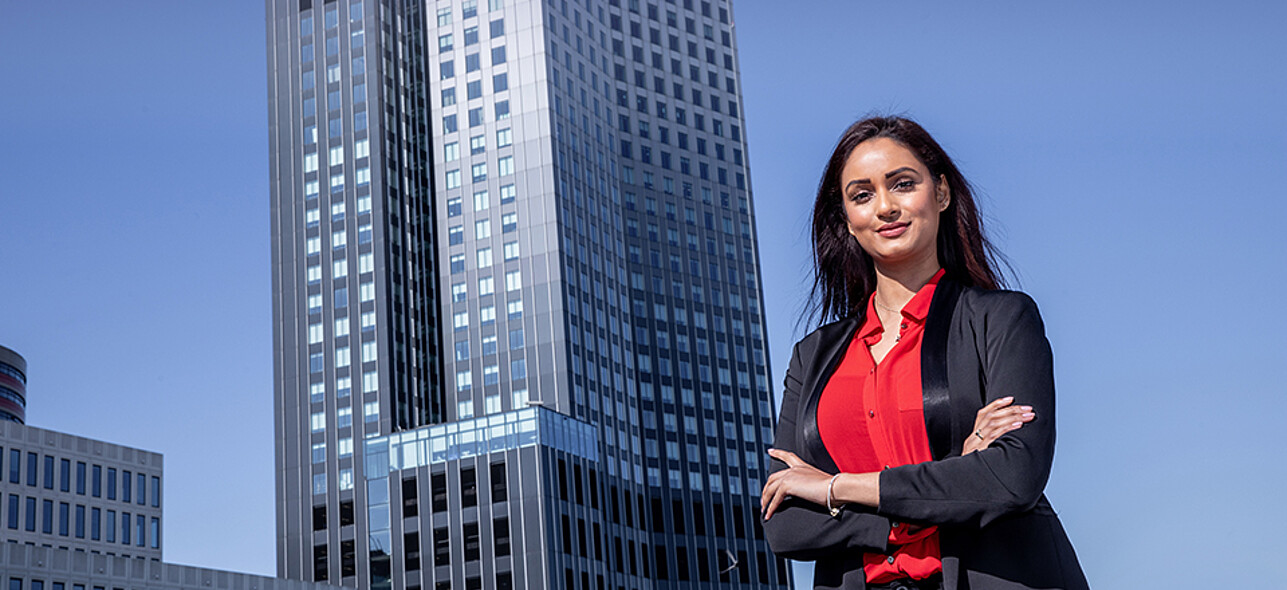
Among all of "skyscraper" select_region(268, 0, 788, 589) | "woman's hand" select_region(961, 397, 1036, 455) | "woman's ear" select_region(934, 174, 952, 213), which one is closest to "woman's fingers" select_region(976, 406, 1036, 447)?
"woman's hand" select_region(961, 397, 1036, 455)

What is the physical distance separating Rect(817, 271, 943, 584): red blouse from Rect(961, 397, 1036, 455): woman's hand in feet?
0.50

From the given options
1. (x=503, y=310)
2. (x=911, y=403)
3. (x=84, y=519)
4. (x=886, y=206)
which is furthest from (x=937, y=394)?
(x=503, y=310)

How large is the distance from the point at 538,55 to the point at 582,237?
1377 centimetres

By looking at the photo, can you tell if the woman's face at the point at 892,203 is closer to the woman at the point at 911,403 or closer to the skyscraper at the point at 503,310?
the woman at the point at 911,403

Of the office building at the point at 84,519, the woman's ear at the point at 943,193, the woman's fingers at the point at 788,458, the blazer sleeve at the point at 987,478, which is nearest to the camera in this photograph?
the blazer sleeve at the point at 987,478

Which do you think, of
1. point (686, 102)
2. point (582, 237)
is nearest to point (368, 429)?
point (582, 237)

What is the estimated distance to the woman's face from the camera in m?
3.52

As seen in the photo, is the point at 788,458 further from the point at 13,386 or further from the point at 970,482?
the point at 13,386

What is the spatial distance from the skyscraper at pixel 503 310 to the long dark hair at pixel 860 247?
88.0 metres

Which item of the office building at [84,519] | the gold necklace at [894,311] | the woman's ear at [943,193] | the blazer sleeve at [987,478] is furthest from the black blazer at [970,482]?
the office building at [84,519]

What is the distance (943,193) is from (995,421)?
2.44ft

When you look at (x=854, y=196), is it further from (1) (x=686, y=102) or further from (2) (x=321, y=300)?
(1) (x=686, y=102)

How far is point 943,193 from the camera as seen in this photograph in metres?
3.63

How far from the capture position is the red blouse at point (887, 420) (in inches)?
126
